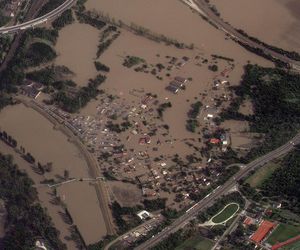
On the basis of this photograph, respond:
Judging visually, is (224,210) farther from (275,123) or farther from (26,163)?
(26,163)

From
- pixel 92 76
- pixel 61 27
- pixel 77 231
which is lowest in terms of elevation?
pixel 77 231

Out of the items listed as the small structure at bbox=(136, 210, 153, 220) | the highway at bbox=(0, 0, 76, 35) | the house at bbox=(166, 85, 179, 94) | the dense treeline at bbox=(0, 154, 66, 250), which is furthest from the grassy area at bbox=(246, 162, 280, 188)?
the highway at bbox=(0, 0, 76, 35)

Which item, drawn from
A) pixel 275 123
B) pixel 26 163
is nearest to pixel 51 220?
pixel 26 163

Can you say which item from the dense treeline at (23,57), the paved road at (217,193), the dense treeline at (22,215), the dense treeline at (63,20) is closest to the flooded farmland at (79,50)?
the dense treeline at (63,20)

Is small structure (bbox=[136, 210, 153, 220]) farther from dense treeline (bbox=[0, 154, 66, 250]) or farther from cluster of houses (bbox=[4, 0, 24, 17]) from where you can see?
cluster of houses (bbox=[4, 0, 24, 17])

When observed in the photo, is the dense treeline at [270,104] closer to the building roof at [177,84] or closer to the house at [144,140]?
the building roof at [177,84]

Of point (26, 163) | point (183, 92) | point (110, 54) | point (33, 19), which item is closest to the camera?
point (26, 163)
